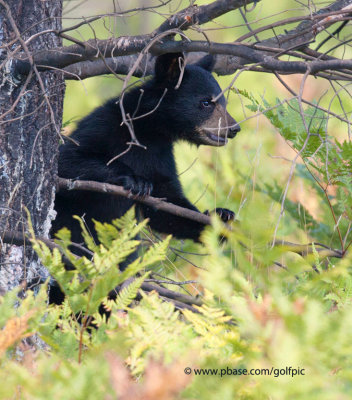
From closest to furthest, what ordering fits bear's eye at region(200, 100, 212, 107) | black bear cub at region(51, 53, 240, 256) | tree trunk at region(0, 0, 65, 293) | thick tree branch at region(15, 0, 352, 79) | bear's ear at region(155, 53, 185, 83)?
1. thick tree branch at region(15, 0, 352, 79)
2. tree trunk at region(0, 0, 65, 293)
3. black bear cub at region(51, 53, 240, 256)
4. bear's ear at region(155, 53, 185, 83)
5. bear's eye at region(200, 100, 212, 107)

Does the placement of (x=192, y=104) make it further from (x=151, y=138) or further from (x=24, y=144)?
(x=24, y=144)

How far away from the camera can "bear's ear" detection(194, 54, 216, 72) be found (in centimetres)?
414

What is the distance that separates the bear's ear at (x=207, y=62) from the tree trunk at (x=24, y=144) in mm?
1472

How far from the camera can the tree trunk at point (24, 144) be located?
2.66 meters

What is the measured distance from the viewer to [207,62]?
13.8 feet

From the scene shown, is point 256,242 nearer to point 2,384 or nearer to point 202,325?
point 202,325

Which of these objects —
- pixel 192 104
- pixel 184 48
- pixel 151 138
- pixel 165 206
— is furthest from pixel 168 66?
pixel 184 48

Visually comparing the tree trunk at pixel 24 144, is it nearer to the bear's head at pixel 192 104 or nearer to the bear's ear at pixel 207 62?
the bear's head at pixel 192 104

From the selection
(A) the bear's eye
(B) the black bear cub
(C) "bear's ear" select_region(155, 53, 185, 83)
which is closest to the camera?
(B) the black bear cub

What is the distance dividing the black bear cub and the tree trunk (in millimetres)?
705

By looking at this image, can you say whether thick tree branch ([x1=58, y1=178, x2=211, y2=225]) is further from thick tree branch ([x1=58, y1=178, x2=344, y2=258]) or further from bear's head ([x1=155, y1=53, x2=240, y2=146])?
bear's head ([x1=155, y1=53, x2=240, y2=146])

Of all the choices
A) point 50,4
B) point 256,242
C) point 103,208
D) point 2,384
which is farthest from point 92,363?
point 103,208

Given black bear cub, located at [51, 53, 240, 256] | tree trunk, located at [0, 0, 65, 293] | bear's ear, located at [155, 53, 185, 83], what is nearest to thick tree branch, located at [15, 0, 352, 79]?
tree trunk, located at [0, 0, 65, 293]

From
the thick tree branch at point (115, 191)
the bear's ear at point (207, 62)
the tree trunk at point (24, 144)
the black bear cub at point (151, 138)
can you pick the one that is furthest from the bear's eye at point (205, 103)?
the tree trunk at point (24, 144)
